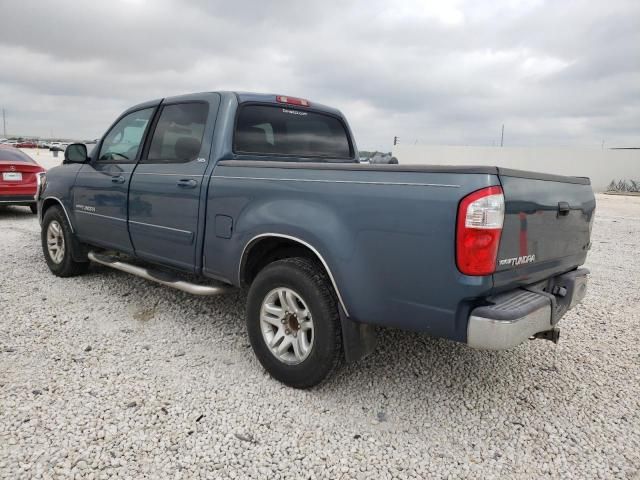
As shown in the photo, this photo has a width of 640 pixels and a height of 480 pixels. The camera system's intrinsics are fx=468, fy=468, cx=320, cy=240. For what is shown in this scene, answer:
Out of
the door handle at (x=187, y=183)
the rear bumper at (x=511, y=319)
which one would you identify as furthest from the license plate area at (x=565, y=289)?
the door handle at (x=187, y=183)

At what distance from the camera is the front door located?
4.23m

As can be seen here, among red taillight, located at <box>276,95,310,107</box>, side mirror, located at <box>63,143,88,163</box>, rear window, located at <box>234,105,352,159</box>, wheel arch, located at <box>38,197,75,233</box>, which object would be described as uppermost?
red taillight, located at <box>276,95,310,107</box>

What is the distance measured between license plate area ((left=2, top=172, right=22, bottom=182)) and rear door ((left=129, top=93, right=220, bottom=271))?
6.78m

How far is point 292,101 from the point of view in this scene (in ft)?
13.5

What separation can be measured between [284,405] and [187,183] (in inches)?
69.5

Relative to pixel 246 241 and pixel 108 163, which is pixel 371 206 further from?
pixel 108 163

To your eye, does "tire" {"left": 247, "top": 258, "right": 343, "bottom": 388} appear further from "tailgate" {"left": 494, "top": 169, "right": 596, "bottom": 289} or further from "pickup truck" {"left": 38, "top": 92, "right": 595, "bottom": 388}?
"tailgate" {"left": 494, "top": 169, "right": 596, "bottom": 289}

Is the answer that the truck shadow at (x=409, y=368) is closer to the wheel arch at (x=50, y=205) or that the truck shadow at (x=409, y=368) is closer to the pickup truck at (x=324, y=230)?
the pickup truck at (x=324, y=230)

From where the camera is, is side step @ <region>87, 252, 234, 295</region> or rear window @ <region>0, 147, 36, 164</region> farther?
rear window @ <region>0, 147, 36, 164</region>

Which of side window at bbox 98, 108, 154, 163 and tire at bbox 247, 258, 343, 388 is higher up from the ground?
side window at bbox 98, 108, 154, 163

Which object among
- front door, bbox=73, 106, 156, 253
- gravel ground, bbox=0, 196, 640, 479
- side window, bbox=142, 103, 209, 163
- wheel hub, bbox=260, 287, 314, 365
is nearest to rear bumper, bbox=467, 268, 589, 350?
gravel ground, bbox=0, 196, 640, 479

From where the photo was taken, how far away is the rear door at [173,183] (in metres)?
3.52

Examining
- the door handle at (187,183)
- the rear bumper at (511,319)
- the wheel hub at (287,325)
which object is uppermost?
the door handle at (187,183)

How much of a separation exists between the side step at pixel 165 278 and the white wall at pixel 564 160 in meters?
25.5
